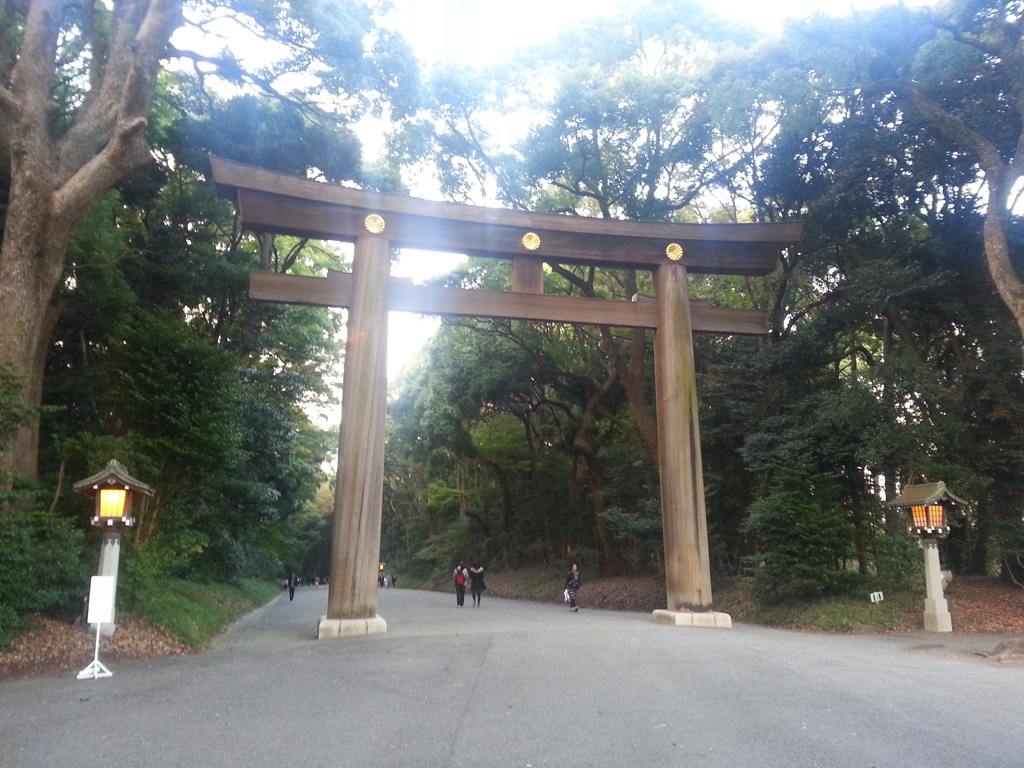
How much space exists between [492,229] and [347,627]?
23.2 ft

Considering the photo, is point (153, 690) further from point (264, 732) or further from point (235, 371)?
point (235, 371)

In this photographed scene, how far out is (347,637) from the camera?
1030cm

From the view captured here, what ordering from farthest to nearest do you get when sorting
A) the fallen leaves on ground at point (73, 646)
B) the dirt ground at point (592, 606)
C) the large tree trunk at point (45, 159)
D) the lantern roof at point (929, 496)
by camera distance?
the lantern roof at point (929, 496), the large tree trunk at point (45, 159), the dirt ground at point (592, 606), the fallen leaves on ground at point (73, 646)

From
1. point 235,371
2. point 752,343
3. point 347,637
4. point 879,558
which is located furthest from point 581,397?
point 347,637

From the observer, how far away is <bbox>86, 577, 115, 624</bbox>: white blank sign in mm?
8117

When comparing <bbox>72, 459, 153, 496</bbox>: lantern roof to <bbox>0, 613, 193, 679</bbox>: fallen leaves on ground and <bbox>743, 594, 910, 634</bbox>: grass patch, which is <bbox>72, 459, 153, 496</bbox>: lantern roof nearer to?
<bbox>0, 613, 193, 679</bbox>: fallen leaves on ground

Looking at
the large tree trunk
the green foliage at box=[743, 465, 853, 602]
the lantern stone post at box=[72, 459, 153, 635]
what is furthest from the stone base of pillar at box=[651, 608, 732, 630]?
the large tree trunk

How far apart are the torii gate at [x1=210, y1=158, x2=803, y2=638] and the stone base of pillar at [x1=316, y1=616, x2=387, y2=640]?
0.06 feet

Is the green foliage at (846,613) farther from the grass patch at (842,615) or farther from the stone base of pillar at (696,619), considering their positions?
the stone base of pillar at (696,619)

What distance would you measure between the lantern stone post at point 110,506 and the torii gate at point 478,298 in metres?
2.85

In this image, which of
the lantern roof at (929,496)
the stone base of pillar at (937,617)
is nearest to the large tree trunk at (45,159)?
the lantern roof at (929,496)

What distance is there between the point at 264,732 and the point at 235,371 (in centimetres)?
989

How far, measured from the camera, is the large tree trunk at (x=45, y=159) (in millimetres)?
10195

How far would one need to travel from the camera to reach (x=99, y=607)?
8180mm
